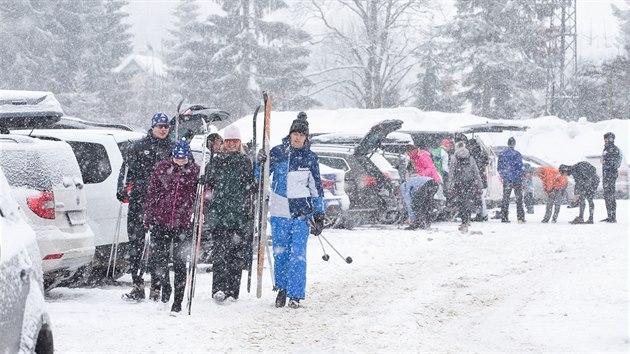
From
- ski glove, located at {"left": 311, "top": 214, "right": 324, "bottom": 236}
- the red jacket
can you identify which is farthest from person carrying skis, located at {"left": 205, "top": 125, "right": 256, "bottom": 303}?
the red jacket

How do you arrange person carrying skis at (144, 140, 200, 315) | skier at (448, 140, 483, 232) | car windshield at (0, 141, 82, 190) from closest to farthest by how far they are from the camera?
car windshield at (0, 141, 82, 190)
person carrying skis at (144, 140, 200, 315)
skier at (448, 140, 483, 232)

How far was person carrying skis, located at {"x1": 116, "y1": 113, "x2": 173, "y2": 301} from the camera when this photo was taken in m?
8.89

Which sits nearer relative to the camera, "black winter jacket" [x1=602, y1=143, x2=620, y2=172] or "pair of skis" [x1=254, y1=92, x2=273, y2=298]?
"pair of skis" [x1=254, y1=92, x2=273, y2=298]

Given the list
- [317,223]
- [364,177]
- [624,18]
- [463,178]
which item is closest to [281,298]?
[317,223]

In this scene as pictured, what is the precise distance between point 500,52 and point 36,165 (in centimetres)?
3998

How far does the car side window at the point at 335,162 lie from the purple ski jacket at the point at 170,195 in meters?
8.31

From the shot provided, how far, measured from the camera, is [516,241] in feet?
50.2

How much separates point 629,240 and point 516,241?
193cm

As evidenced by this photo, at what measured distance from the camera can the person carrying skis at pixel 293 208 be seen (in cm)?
875

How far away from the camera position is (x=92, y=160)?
31.5ft

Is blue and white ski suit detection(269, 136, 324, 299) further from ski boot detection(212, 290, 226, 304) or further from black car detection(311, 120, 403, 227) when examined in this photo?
black car detection(311, 120, 403, 227)

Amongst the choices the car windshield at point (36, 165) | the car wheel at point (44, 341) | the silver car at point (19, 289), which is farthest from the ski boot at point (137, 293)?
the car wheel at point (44, 341)

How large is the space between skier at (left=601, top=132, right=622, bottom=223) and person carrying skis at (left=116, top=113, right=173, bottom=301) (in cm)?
1259

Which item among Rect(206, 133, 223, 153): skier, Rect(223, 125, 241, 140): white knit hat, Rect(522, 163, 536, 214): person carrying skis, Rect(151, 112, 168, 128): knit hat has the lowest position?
Rect(522, 163, 536, 214): person carrying skis
